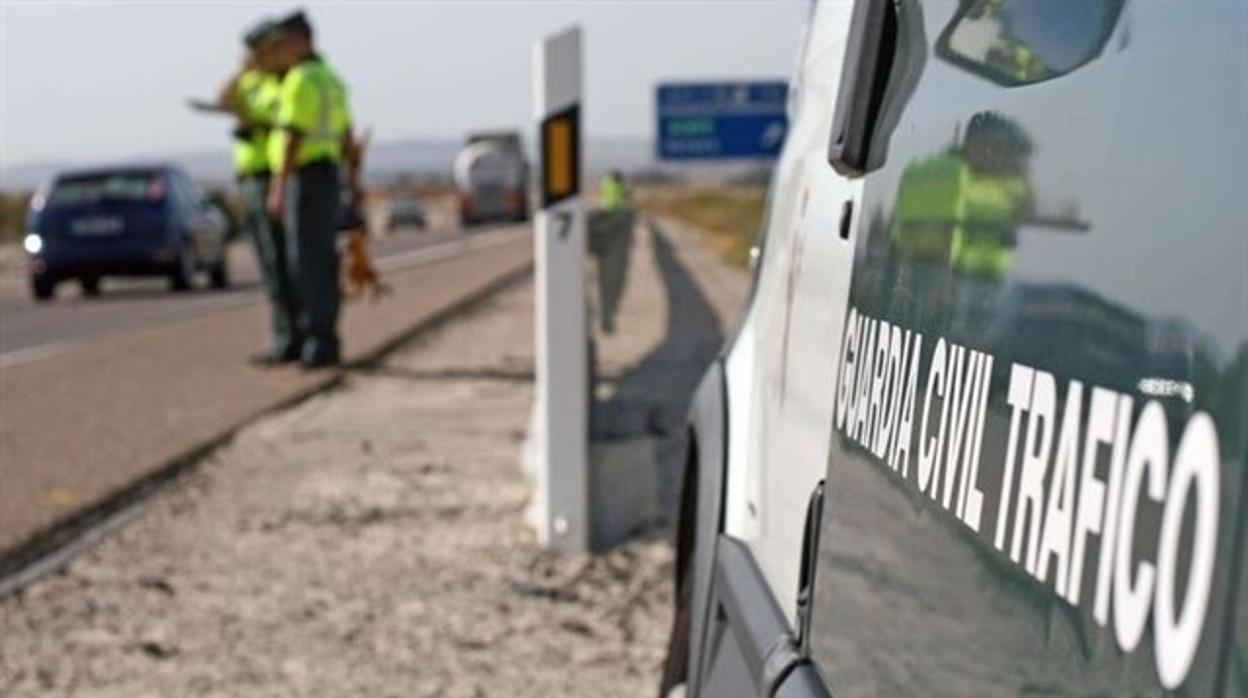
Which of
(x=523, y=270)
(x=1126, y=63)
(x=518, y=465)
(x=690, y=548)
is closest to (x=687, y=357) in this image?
(x=518, y=465)

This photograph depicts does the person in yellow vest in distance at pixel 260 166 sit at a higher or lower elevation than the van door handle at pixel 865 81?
lower

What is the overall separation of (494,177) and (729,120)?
182 feet

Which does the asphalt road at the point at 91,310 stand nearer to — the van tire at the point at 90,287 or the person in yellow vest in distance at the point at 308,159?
the van tire at the point at 90,287

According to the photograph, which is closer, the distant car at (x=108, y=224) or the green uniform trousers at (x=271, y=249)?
the green uniform trousers at (x=271, y=249)

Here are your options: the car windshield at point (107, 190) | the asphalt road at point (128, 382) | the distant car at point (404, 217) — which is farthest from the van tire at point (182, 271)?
the distant car at point (404, 217)

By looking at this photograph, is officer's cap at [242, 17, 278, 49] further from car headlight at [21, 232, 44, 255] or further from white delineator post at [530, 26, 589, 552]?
car headlight at [21, 232, 44, 255]

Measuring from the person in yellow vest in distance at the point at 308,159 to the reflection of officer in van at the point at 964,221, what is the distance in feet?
35.0

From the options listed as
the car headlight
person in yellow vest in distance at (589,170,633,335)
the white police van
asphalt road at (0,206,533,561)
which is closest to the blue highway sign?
asphalt road at (0,206,533,561)

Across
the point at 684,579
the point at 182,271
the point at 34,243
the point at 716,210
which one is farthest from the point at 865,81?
the point at 716,210

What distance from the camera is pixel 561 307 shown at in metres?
7.84

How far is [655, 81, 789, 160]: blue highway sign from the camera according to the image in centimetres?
1891

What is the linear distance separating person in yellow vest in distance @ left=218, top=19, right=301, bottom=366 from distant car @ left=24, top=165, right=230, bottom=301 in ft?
41.9

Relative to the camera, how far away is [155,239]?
2753 cm

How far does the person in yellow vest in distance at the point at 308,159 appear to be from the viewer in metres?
13.1
